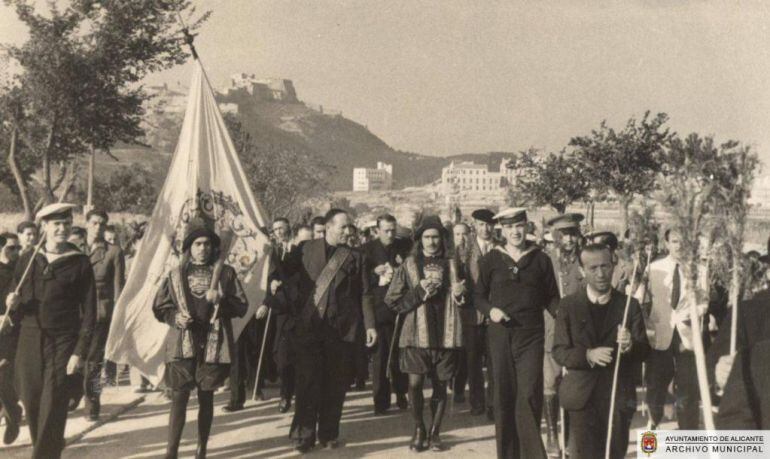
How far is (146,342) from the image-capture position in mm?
8352

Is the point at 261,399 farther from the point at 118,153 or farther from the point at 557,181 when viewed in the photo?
the point at 118,153

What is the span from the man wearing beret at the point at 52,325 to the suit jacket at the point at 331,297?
189cm

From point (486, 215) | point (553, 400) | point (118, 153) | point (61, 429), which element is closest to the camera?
point (61, 429)

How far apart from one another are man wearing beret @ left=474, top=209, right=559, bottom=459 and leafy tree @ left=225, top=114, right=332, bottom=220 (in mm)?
44359

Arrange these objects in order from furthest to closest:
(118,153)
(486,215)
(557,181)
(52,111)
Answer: (118,153) < (557,181) < (52,111) < (486,215)

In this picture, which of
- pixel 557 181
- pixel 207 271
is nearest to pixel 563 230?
pixel 207 271

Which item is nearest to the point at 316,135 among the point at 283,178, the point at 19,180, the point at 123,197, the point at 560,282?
the point at 123,197

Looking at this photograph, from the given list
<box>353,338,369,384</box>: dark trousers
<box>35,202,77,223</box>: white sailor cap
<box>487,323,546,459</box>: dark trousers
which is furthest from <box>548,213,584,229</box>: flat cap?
<box>35,202,77,223</box>: white sailor cap

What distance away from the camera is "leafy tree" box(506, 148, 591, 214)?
2852 cm

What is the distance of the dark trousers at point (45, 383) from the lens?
6043 millimetres

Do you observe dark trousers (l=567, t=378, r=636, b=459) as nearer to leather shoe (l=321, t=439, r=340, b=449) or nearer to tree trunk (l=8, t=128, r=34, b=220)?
leather shoe (l=321, t=439, r=340, b=449)

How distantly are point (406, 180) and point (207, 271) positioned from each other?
186164mm

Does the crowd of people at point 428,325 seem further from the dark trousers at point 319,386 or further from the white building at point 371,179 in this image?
the white building at point 371,179

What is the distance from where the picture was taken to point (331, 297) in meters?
7.46
